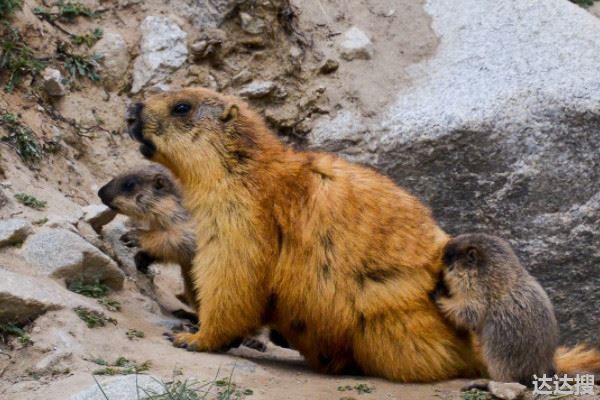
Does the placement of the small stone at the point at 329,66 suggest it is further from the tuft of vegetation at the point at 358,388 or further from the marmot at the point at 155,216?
the tuft of vegetation at the point at 358,388

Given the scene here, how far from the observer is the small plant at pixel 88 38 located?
11945mm

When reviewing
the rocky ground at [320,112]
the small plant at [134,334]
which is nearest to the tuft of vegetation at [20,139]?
the rocky ground at [320,112]

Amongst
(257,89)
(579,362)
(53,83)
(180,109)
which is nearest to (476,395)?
(579,362)

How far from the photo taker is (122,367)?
304 inches

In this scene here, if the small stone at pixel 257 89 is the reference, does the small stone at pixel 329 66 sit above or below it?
above

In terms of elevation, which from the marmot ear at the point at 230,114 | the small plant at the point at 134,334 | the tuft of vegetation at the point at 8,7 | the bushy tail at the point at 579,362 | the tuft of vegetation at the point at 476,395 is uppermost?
the tuft of vegetation at the point at 8,7

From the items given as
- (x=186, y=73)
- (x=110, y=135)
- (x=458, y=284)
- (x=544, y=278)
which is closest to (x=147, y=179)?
(x=110, y=135)

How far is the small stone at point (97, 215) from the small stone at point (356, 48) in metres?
3.91

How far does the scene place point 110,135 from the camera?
1178 centimetres

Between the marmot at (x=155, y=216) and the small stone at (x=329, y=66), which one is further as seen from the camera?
the small stone at (x=329, y=66)

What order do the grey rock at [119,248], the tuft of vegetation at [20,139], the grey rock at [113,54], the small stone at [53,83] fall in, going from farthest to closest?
the grey rock at [113,54] → the small stone at [53,83] → the grey rock at [119,248] → the tuft of vegetation at [20,139]

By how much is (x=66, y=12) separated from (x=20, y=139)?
2.29m

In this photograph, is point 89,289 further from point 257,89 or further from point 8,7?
point 257,89

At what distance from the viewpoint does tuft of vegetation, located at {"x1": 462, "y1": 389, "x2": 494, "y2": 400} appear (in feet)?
25.4
